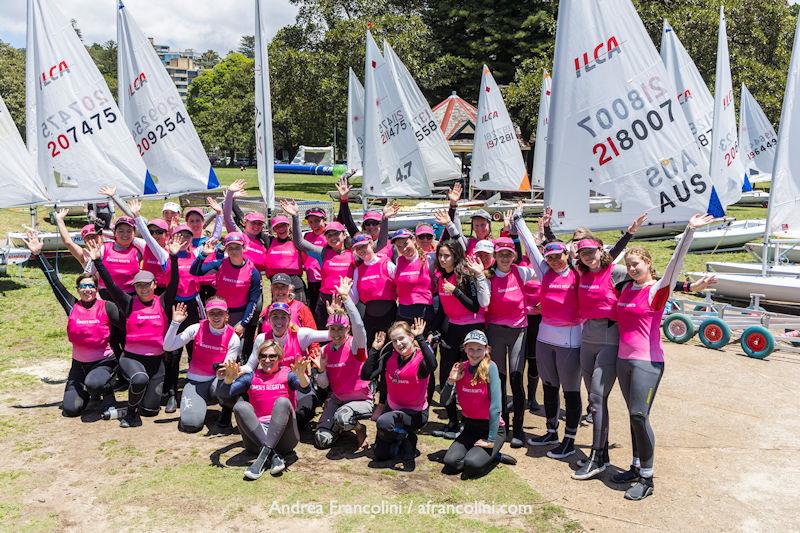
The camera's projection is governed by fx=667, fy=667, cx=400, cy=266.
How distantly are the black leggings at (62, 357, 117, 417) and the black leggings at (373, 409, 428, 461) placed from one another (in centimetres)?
299

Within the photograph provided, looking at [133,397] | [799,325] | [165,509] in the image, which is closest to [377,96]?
[799,325]

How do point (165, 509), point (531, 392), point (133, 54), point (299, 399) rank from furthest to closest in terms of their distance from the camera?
1. point (133, 54)
2. point (531, 392)
3. point (299, 399)
4. point (165, 509)

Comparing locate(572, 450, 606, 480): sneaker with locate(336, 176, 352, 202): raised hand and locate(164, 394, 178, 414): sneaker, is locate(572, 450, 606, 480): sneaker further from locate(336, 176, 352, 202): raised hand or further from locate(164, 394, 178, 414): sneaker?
locate(336, 176, 352, 202): raised hand

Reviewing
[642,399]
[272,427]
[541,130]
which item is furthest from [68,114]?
[541,130]

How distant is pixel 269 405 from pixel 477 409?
1.80 m

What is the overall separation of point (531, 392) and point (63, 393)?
5.18m

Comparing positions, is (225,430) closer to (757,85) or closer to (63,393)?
(63,393)

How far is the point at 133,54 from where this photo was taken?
15.4 metres

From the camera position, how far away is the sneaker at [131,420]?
259 inches

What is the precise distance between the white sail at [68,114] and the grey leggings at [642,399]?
1097cm

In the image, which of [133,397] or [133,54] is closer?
[133,397]

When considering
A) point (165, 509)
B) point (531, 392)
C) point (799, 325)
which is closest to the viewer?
point (165, 509)

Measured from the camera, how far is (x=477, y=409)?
5730mm

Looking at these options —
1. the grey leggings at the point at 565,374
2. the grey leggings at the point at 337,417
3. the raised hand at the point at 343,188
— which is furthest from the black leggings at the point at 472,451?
the raised hand at the point at 343,188
